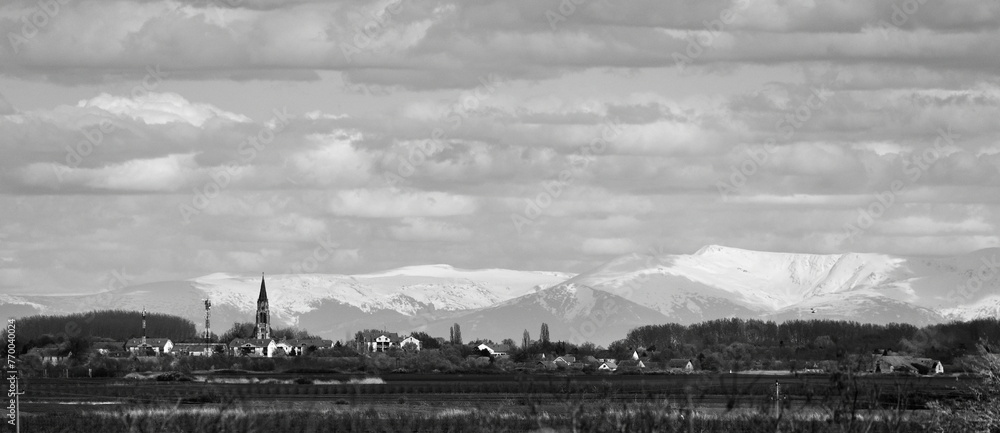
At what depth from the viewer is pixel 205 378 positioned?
161875 millimetres

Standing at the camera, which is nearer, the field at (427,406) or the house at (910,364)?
the field at (427,406)

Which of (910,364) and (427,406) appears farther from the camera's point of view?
(910,364)

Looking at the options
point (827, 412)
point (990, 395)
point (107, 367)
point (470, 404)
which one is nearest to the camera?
point (827, 412)

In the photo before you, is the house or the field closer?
the field

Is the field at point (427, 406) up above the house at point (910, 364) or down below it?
below

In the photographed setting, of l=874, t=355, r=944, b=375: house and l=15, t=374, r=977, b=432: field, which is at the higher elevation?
l=874, t=355, r=944, b=375: house

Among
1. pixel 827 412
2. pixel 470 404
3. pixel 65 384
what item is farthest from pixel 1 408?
pixel 827 412

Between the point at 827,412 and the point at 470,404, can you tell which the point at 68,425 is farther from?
the point at 827,412

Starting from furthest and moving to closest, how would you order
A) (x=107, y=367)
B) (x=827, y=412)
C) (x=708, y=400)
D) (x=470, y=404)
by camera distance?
(x=107, y=367), (x=708, y=400), (x=470, y=404), (x=827, y=412)

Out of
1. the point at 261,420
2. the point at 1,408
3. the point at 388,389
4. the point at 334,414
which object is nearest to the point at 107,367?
the point at 388,389

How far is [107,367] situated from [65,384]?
4475 cm

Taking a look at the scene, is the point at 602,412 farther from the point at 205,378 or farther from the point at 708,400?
the point at 205,378

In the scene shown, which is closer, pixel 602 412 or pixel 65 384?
pixel 602 412

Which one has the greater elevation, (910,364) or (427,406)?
(910,364)
